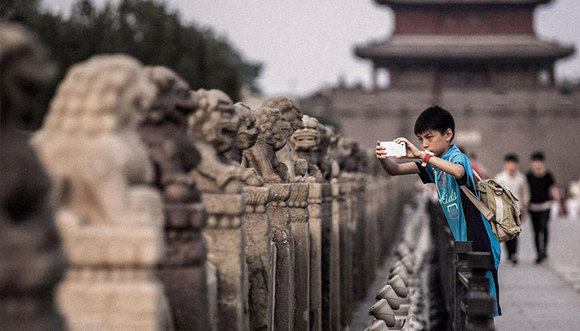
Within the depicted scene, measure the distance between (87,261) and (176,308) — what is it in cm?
72

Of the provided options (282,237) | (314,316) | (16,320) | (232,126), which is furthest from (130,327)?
(314,316)

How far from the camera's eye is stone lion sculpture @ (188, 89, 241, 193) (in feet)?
12.8

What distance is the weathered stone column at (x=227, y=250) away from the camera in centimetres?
390

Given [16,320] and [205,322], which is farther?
[205,322]

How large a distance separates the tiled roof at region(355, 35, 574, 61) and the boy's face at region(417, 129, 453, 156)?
40819mm

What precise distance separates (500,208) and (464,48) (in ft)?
138

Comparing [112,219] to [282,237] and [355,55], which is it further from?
[355,55]

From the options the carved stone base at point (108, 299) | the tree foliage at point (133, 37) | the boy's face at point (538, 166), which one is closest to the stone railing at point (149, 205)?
the carved stone base at point (108, 299)

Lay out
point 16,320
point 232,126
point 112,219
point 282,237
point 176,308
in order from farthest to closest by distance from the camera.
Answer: point 282,237, point 232,126, point 176,308, point 112,219, point 16,320

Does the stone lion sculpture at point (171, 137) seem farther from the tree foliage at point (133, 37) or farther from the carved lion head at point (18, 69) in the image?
the tree foliage at point (133, 37)

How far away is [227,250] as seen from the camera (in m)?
3.97

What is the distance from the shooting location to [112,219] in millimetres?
2705

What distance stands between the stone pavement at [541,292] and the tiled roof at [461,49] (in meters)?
29.7

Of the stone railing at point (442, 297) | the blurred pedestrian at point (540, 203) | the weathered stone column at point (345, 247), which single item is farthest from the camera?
the blurred pedestrian at point (540, 203)
